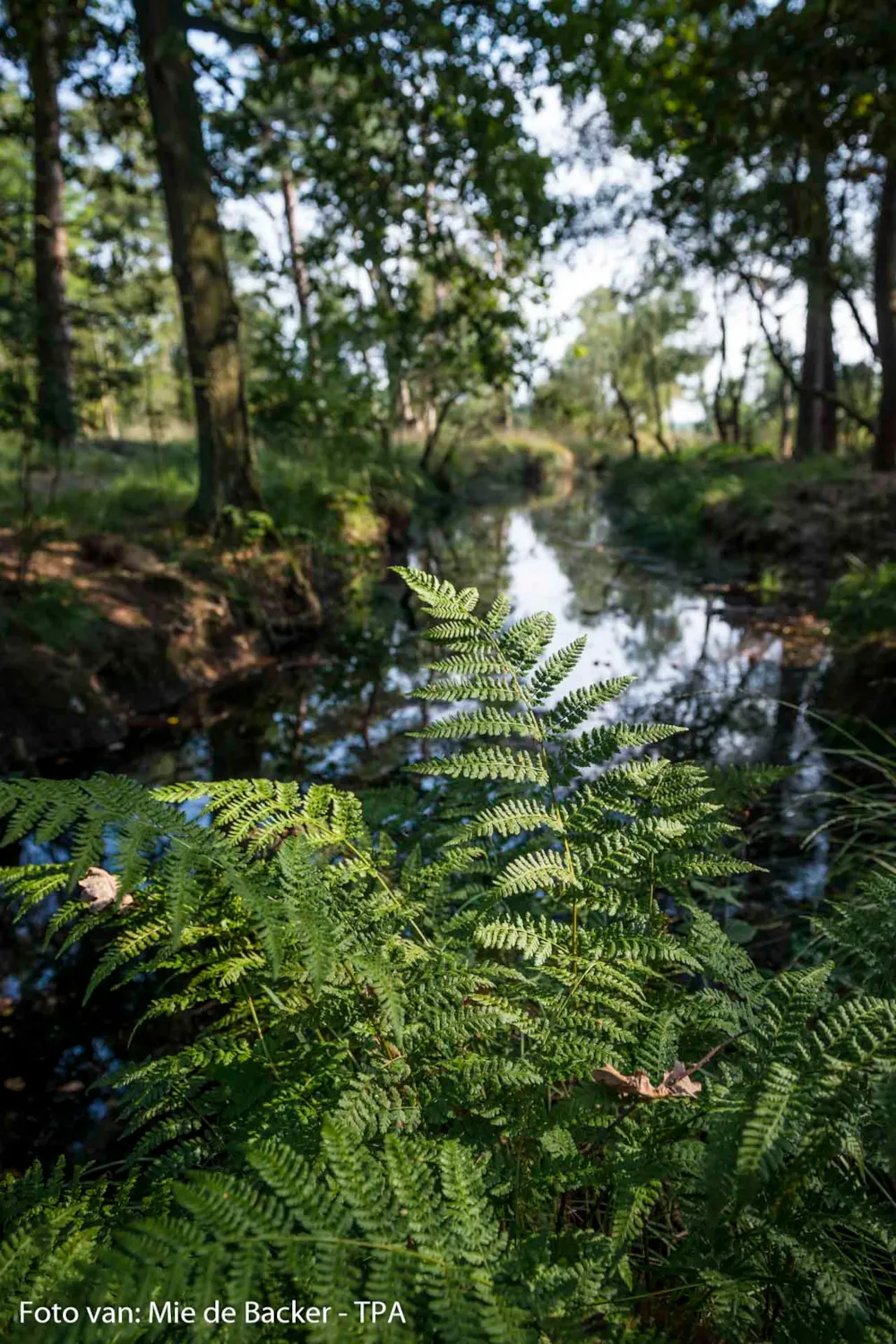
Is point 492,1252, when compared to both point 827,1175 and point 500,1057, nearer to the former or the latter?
point 500,1057

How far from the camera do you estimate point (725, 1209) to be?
999 millimetres

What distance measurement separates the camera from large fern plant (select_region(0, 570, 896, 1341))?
0.90 meters

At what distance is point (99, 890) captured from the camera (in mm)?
1396

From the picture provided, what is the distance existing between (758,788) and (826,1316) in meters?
1.37

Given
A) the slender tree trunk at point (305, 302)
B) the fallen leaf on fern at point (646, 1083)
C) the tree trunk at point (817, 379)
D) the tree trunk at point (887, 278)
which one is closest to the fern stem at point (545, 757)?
the fallen leaf on fern at point (646, 1083)

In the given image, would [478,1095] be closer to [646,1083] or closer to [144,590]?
[646,1083]

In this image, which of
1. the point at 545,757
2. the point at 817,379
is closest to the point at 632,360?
the point at 817,379

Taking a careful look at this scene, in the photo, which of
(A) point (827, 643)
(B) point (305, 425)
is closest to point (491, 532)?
(B) point (305, 425)

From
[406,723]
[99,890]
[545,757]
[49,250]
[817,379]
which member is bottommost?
[406,723]

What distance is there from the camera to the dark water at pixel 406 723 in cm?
274

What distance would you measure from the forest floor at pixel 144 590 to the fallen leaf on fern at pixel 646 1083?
4484mm

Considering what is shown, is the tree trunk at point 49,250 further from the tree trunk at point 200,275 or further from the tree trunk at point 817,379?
the tree trunk at point 817,379

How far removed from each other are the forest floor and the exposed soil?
0.01 meters

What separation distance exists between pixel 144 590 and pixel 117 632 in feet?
2.71
